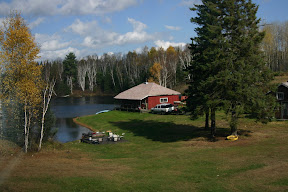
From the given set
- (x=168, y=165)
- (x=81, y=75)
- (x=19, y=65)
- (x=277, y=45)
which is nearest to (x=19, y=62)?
(x=19, y=65)

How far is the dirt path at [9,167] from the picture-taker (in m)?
13.3

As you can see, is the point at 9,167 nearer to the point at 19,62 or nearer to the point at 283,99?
the point at 19,62

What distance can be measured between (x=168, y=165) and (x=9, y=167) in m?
9.53

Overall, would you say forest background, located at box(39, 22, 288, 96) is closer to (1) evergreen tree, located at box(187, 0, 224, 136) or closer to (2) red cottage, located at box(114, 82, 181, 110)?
(2) red cottage, located at box(114, 82, 181, 110)

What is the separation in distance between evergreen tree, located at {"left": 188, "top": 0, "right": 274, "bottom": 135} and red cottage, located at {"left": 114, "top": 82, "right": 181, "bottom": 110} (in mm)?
28101

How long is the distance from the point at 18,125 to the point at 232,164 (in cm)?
1736

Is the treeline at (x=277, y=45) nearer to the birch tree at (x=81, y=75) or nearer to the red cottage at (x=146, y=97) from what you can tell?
the red cottage at (x=146, y=97)

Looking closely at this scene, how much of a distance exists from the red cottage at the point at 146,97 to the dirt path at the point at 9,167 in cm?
3333

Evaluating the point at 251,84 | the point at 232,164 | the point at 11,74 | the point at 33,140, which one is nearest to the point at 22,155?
the point at 33,140

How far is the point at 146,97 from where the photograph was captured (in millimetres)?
52906

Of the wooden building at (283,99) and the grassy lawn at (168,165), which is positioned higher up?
the wooden building at (283,99)

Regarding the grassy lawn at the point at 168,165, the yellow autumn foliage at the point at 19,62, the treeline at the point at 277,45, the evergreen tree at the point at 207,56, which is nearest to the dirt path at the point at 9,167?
the grassy lawn at the point at 168,165

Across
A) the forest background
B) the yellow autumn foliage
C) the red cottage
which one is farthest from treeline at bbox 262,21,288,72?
the yellow autumn foliage

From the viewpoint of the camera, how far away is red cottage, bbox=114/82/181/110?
53.1 metres
